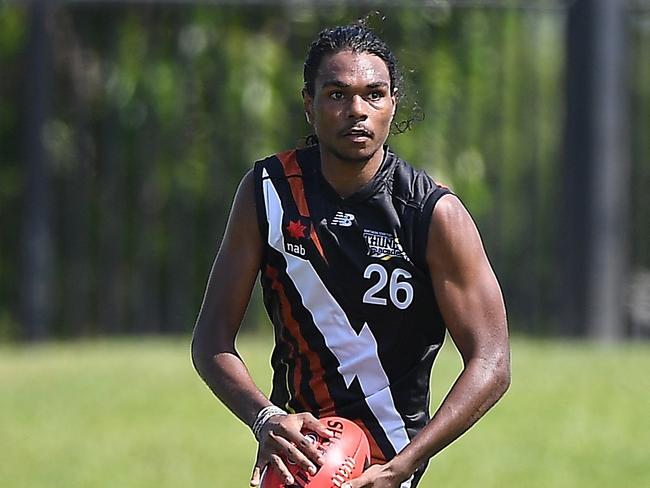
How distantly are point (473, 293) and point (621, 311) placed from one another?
875 centimetres

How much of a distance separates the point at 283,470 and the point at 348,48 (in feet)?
4.16

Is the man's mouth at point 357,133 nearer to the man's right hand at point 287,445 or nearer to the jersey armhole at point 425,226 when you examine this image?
the jersey armhole at point 425,226

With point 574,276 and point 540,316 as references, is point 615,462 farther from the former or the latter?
point 540,316

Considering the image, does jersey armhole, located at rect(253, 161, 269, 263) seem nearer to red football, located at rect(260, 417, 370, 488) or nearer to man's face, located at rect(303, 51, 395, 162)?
man's face, located at rect(303, 51, 395, 162)

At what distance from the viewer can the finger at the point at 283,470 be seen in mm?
4461

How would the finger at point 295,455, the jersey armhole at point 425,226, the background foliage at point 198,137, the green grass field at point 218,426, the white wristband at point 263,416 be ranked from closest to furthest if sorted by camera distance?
1. the finger at point 295,455
2. the white wristband at point 263,416
3. the jersey armhole at point 425,226
4. the green grass field at point 218,426
5. the background foliage at point 198,137

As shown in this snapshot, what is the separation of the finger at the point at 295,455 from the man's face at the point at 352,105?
869 millimetres

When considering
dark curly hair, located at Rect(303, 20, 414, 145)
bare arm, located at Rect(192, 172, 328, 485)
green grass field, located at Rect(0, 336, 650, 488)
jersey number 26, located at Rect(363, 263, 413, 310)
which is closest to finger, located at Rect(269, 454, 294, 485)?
bare arm, located at Rect(192, 172, 328, 485)

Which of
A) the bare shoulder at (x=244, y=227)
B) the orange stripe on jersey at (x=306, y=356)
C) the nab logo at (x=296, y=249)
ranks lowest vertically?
the orange stripe on jersey at (x=306, y=356)

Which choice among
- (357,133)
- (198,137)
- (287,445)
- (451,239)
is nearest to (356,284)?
(451,239)

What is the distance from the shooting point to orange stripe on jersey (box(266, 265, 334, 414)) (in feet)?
15.9

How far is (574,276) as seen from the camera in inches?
520

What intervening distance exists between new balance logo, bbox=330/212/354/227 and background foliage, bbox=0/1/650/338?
903 centimetres

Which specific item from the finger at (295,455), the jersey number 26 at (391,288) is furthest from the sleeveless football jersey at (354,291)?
the finger at (295,455)
